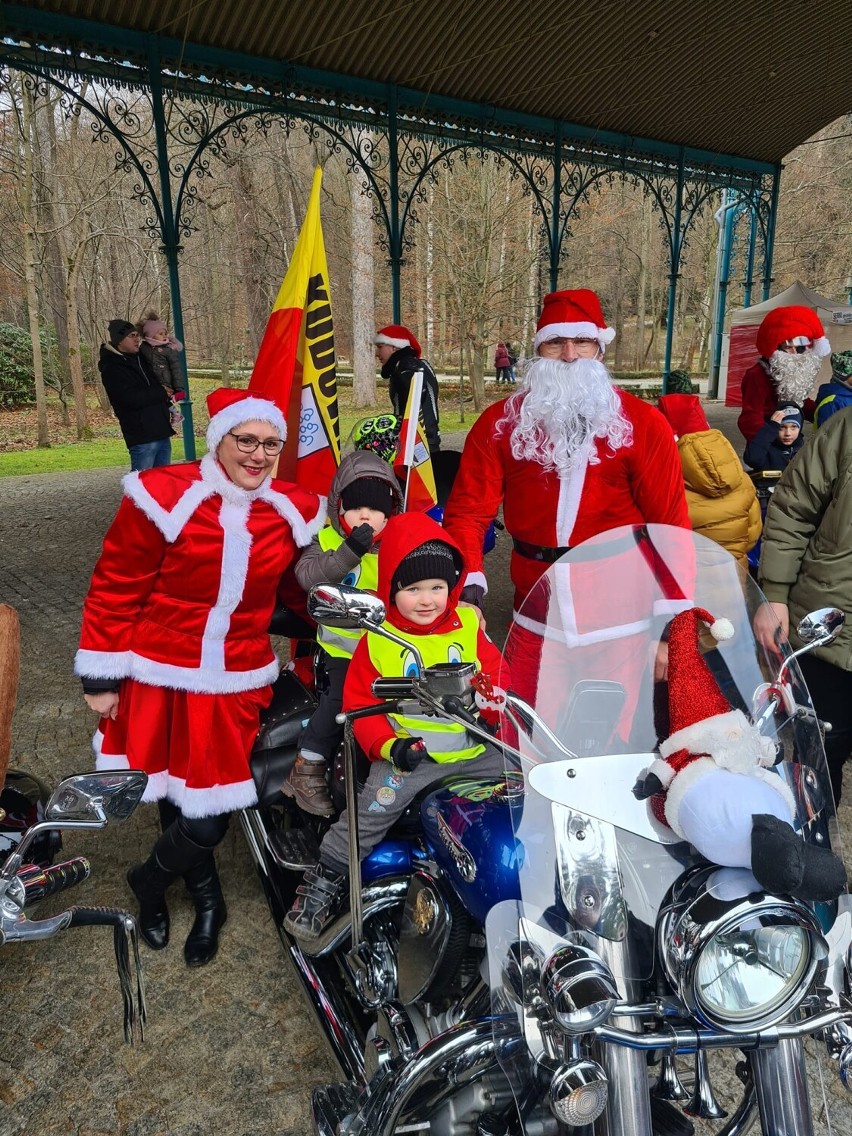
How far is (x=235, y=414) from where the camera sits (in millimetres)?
2631

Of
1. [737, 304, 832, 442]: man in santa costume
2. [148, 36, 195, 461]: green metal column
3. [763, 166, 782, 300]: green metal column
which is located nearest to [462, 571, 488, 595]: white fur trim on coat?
[737, 304, 832, 442]: man in santa costume

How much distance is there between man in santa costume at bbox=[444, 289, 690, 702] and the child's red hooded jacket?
0.58m

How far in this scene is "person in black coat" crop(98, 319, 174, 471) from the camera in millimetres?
8641

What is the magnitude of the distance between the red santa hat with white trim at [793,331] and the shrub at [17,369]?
19.1 m


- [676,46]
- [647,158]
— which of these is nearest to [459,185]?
[647,158]

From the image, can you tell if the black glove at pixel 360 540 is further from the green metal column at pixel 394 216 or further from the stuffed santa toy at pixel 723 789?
the green metal column at pixel 394 216

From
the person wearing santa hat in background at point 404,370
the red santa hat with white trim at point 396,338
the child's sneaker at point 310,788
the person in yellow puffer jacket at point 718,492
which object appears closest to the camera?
the child's sneaker at point 310,788

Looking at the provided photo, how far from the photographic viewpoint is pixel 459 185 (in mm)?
20516

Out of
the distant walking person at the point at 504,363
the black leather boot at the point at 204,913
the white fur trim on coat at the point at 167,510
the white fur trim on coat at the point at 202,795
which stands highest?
the distant walking person at the point at 504,363

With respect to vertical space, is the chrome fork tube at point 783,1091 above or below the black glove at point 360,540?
below

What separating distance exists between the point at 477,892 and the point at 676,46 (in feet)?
26.5

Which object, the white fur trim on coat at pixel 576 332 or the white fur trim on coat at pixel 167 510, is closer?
the white fur trim on coat at pixel 167 510

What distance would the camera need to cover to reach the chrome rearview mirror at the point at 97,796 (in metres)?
1.56

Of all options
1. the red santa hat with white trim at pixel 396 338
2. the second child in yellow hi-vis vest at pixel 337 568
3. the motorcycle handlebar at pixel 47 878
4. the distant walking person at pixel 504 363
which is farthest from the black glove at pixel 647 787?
the distant walking person at pixel 504 363
